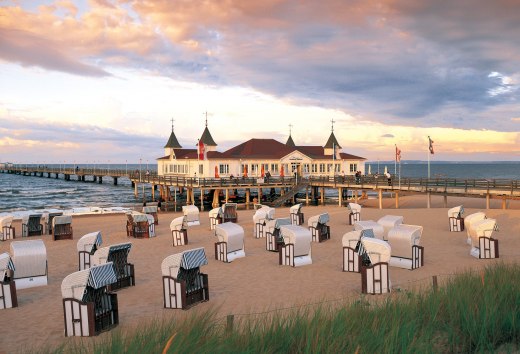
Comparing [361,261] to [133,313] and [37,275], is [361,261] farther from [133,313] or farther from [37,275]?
[37,275]

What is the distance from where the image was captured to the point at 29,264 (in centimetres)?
1376

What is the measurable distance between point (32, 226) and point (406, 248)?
19.9 metres

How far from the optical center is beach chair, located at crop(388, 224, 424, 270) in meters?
15.3

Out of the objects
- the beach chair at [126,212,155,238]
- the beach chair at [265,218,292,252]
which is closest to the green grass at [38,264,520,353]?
the beach chair at [265,218,292,252]

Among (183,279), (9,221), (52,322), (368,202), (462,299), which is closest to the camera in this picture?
(462,299)

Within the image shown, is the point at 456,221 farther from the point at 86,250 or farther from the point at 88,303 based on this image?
the point at 88,303

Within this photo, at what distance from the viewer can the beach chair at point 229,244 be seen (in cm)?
Result: 1673

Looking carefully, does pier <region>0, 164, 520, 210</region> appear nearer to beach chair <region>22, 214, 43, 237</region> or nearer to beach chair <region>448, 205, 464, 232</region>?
beach chair <region>448, 205, 464, 232</region>

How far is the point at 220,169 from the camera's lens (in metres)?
51.2

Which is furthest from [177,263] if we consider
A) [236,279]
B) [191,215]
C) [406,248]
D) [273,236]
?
[191,215]

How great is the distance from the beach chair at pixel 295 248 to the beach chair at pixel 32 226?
15.7 meters

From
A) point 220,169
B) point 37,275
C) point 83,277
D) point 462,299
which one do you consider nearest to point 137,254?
point 37,275

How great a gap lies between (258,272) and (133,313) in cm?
495

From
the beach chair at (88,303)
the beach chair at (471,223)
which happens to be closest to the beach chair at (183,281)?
the beach chair at (88,303)
